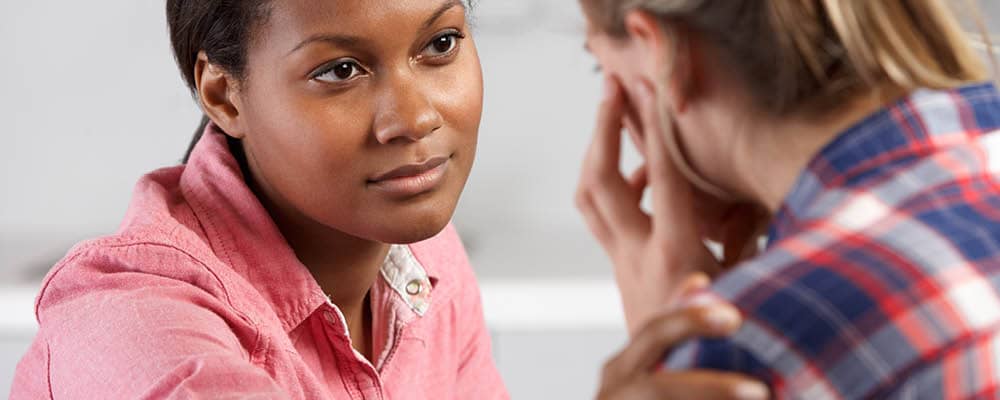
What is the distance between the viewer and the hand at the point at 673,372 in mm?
686

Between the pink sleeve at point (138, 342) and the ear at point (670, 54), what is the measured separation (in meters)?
0.38

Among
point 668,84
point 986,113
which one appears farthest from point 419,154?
point 986,113

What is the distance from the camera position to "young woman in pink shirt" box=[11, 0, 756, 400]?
1036mm

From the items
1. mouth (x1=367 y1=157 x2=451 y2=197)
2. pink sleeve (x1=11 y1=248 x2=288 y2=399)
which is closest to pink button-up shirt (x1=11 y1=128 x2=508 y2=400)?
pink sleeve (x1=11 y1=248 x2=288 y2=399)

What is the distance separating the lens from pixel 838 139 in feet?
2.49

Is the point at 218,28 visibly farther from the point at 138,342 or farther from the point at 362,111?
the point at 138,342

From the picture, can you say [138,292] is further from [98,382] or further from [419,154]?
[419,154]

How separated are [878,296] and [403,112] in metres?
0.52

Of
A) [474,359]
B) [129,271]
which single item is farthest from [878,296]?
[474,359]

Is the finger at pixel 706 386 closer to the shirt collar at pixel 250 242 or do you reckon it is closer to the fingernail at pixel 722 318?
the fingernail at pixel 722 318

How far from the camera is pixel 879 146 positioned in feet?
2.46

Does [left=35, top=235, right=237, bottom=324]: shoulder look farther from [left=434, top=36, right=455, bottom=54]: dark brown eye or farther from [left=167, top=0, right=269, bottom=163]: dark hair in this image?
[left=434, top=36, right=455, bottom=54]: dark brown eye

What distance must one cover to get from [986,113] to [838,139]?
104 mm

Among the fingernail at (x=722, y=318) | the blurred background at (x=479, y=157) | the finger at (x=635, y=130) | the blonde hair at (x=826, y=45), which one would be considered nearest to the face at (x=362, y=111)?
the finger at (x=635, y=130)
